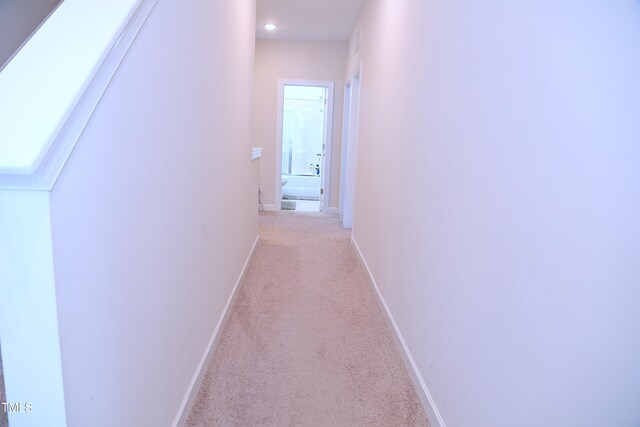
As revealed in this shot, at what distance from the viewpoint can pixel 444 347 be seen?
1766 millimetres

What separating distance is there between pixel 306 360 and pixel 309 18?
420 centimetres

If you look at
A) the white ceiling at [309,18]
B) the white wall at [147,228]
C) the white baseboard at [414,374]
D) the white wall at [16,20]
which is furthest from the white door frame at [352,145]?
the white wall at [16,20]

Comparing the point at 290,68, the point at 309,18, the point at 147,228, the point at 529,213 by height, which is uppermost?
the point at 309,18

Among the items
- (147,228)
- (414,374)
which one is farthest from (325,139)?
(147,228)

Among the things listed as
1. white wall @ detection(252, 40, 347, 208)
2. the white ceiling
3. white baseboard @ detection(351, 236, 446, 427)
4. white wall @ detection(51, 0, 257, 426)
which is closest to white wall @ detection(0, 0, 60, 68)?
white wall @ detection(51, 0, 257, 426)

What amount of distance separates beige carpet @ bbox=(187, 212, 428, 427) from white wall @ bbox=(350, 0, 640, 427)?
28 cm

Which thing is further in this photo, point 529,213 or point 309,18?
point 309,18

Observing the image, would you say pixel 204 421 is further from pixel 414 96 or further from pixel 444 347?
pixel 414 96

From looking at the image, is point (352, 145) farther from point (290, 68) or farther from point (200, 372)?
point (200, 372)

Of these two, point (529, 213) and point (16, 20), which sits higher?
point (16, 20)

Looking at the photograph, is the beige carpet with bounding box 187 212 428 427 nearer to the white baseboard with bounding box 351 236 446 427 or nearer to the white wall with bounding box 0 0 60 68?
the white baseboard with bounding box 351 236 446 427

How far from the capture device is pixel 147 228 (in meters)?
1.33

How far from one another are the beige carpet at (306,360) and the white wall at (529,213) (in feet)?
0.92

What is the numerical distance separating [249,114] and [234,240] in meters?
1.21
